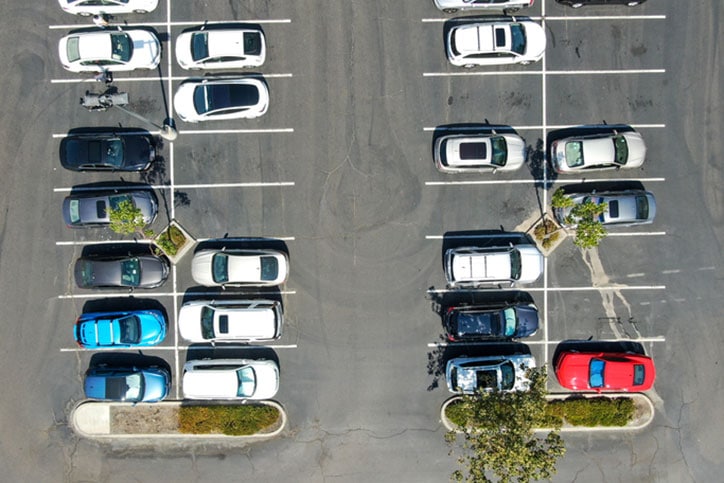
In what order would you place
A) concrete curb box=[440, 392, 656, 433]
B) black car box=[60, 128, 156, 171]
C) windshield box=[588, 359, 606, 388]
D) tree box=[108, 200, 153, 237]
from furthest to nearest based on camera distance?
concrete curb box=[440, 392, 656, 433]
windshield box=[588, 359, 606, 388]
black car box=[60, 128, 156, 171]
tree box=[108, 200, 153, 237]

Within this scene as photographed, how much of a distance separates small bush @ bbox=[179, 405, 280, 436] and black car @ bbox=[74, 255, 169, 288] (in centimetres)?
593

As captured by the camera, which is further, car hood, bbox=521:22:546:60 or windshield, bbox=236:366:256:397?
car hood, bbox=521:22:546:60

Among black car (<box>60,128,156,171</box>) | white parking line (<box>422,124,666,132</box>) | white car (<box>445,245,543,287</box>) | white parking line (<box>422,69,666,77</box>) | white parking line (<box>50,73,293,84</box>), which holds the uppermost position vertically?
white parking line (<box>50,73,293,84</box>)

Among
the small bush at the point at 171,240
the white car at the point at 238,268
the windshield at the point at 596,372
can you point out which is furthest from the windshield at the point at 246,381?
the windshield at the point at 596,372

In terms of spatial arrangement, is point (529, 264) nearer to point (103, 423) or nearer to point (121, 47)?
point (121, 47)

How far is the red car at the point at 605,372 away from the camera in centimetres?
2159

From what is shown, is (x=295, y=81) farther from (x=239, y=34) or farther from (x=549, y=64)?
(x=549, y=64)

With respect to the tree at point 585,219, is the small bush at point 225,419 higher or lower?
lower

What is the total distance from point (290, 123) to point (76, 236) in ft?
35.4

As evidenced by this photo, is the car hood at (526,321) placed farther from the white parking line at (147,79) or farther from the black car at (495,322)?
the white parking line at (147,79)

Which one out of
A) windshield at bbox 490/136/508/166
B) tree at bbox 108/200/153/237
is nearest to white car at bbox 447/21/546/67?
windshield at bbox 490/136/508/166

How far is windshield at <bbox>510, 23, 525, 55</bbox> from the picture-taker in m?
21.5

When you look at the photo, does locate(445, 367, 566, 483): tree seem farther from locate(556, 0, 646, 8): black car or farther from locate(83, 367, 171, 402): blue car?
locate(556, 0, 646, 8): black car

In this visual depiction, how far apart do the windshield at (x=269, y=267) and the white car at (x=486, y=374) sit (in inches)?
339
